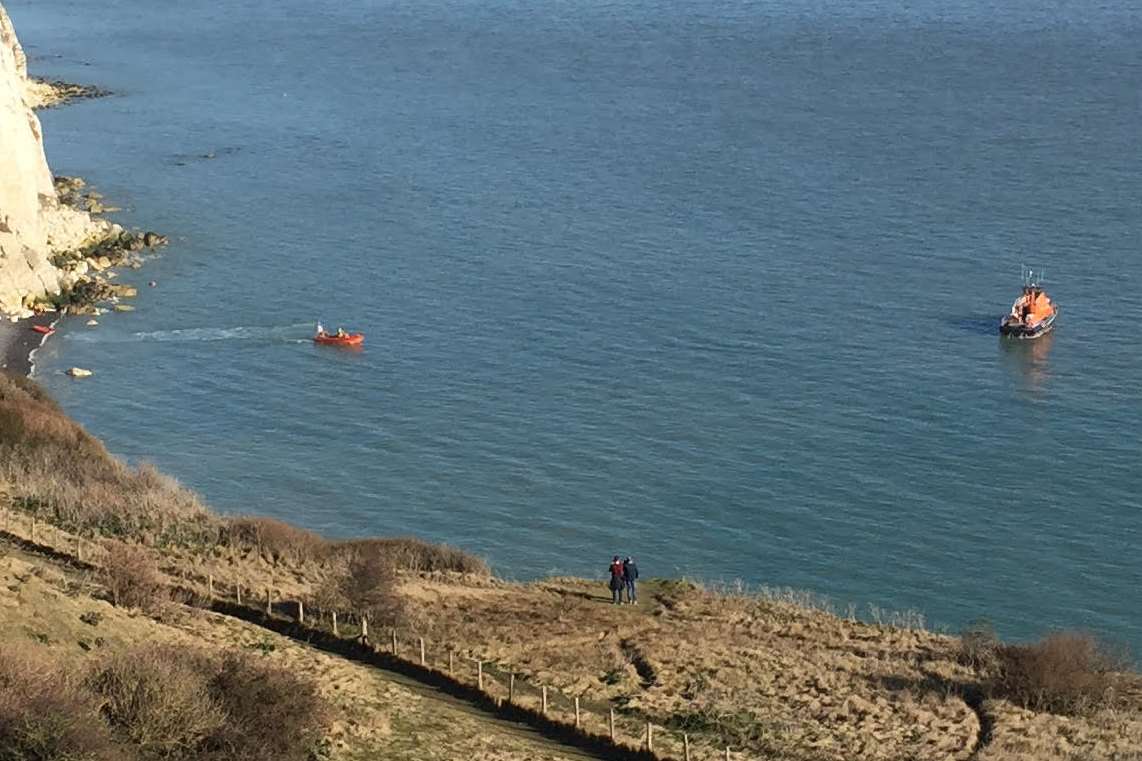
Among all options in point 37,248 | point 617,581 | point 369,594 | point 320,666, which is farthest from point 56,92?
point 320,666

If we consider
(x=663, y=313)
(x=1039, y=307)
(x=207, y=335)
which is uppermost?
(x=1039, y=307)

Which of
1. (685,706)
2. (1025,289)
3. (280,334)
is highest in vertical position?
(1025,289)

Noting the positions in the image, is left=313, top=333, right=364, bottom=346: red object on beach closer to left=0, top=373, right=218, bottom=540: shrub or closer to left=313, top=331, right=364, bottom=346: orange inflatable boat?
left=313, top=331, right=364, bottom=346: orange inflatable boat

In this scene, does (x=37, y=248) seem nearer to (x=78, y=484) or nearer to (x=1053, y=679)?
(x=78, y=484)

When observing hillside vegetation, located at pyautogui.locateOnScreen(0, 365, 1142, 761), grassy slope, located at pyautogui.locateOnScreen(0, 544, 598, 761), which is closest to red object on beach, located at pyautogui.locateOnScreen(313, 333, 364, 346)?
hillside vegetation, located at pyautogui.locateOnScreen(0, 365, 1142, 761)

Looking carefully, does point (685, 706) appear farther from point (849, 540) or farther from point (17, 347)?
point (17, 347)

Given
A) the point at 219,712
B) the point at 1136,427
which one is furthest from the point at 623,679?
the point at 1136,427
